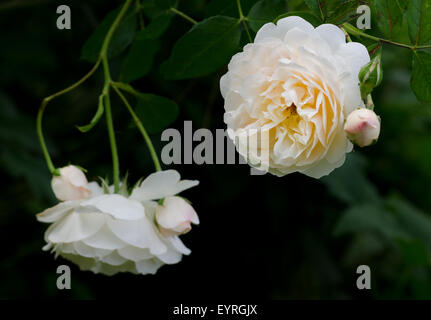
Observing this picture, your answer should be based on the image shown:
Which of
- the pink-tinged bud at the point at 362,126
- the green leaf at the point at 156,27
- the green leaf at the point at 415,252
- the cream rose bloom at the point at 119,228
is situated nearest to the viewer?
the pink-tinged bud at the point at 362,126

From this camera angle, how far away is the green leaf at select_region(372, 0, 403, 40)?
1.76 ft

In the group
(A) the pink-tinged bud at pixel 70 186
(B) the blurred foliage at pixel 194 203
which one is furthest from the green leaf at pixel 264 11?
(B) the blurred foliage at pixel 194 203

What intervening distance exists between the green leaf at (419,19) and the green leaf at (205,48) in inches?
7.8

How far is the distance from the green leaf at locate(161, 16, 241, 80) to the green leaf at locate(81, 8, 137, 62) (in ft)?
0.46

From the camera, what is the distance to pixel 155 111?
0.75 meters

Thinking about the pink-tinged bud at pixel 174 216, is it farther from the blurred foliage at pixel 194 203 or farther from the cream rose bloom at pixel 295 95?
the blurred foliage at pixel 194 203

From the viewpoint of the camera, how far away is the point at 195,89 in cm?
134

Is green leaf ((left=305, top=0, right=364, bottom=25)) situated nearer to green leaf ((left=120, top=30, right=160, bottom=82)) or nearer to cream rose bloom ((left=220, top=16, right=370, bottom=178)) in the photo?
cream rose bloom ((left=220, top=16, right=370, bottom=178))

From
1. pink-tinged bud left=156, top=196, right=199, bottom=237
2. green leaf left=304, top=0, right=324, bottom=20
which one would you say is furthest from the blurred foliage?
green leaf left=304, top=0, right=324, bottom=20

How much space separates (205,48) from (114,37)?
211 mm

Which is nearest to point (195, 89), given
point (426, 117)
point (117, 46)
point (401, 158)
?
point (117, 46)

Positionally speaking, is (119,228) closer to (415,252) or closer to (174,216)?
(174,216)

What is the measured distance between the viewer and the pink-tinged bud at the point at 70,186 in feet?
2.03

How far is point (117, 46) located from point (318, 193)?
787 millimetres
